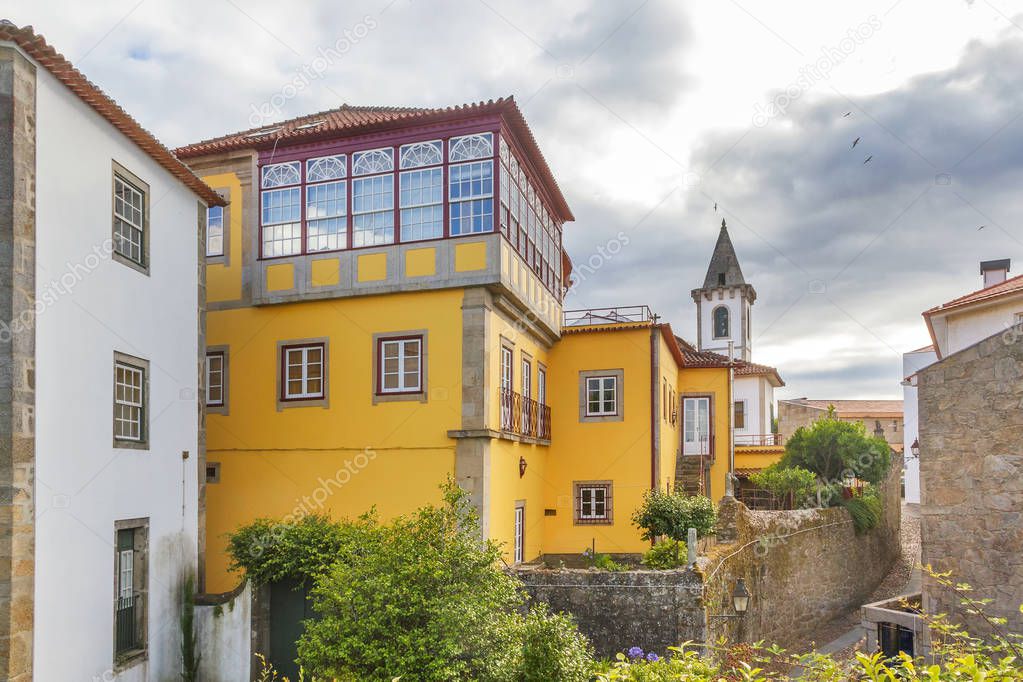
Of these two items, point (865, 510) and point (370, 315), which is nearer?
point (370, 315)

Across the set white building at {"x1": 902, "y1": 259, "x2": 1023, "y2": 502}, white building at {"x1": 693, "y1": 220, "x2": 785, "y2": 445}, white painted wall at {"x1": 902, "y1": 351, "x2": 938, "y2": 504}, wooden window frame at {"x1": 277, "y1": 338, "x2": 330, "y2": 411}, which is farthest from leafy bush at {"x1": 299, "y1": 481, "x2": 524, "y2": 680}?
white building at {"x1": 693, "y1": 220, "x2": 785, "y2": 445}

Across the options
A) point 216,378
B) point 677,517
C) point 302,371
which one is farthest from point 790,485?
point 216,378

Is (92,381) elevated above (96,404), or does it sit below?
above

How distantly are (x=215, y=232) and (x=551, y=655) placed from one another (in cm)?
1151

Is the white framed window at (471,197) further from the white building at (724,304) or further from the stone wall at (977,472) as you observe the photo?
the white building at (724,304)

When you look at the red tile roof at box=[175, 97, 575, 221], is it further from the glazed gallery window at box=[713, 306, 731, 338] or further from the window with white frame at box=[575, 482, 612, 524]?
the glazed gallery window at box=[713, 306, 731, 338]

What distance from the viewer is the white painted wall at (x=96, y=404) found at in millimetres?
9992

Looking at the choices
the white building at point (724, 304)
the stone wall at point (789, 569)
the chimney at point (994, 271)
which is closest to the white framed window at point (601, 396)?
the stone wall at point (789, 569)

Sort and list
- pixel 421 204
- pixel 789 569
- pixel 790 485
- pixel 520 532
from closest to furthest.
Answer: pixel 421 204 < pixel 520 532 < pixel 789 569 < pixel 790 485

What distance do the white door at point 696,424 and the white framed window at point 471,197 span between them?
515 inches

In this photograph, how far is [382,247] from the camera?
1563 cm

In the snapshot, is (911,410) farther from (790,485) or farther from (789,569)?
(789,569)

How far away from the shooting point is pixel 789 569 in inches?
769

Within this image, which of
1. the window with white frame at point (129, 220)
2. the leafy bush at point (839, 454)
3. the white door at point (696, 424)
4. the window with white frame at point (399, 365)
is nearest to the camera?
the window with white frame at point (129, 220)
